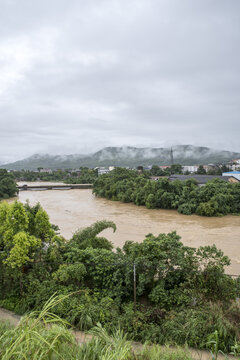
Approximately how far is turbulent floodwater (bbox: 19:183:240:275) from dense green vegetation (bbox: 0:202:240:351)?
3.93 meters

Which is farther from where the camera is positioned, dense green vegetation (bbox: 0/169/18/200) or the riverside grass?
dense green vegetation (bbox: 0/169/18/200)

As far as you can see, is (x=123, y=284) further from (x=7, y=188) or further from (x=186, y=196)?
(x=7, y=188)

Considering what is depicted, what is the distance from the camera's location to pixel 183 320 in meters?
5.35

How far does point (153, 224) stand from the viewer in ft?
60.2

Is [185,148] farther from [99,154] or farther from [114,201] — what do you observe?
[114,201]

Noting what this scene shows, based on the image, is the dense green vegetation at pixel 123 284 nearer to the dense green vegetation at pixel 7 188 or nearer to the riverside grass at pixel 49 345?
the riverside grass at pixel 49 345

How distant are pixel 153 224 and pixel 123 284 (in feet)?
38.3

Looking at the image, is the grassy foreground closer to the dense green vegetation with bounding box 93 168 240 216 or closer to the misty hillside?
the dense green vegetation with bounding box 93 168 240 216

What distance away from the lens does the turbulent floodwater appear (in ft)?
45.0

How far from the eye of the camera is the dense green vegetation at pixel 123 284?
17.6ft

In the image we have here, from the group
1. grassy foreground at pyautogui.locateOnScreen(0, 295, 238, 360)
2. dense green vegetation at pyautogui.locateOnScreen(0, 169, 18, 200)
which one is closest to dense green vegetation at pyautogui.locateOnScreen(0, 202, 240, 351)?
grassy foreground at pyautogui.locateOnScreen(0, 295, 238, 360)

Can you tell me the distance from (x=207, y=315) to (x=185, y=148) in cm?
17408

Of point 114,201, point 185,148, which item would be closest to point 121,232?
point 114,201

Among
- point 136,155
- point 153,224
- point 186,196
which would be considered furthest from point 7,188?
point 136,155
